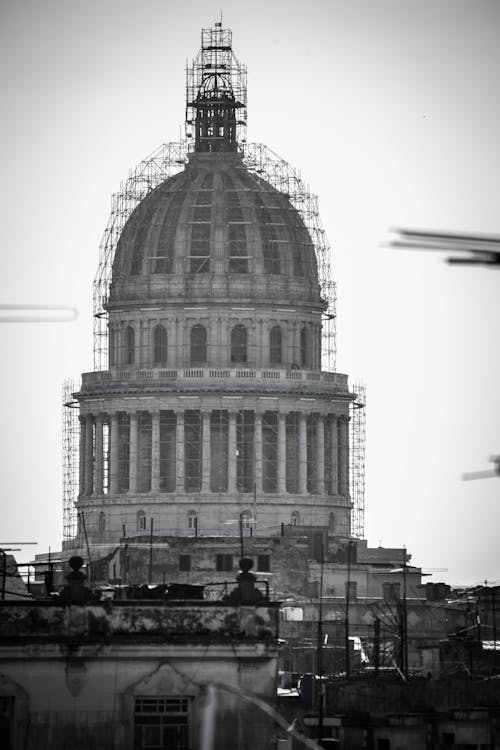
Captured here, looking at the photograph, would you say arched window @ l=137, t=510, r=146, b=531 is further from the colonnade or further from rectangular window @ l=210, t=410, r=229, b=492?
rectangular window @ l=210, t=410, r=229, b=492

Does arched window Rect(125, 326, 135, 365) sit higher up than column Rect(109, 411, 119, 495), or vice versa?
arched window Rect(125, 326, 135, 365)

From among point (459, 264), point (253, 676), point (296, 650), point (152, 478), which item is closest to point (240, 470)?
point (152, 478)

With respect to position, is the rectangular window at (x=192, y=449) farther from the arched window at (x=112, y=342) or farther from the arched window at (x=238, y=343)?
the arched window at (x=112, y=342)

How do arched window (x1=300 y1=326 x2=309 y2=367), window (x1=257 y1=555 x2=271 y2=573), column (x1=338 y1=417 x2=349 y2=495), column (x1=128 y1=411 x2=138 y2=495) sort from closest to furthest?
window (x1=257 y1=555 x2=271 y2=573) < column (x1=128 y1=411 x2=138 y2=495) < column (x1=338 y1=417 x2=349 y2=495) < arched window (x1=300 y1=326 x2=309 y2=367)

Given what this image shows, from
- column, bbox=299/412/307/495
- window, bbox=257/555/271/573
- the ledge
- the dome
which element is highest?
the dome

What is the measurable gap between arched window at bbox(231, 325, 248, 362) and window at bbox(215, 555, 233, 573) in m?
23.4

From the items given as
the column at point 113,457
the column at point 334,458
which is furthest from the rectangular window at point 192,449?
the column at point 334,458

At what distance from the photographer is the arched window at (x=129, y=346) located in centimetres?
16825

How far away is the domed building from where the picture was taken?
166m

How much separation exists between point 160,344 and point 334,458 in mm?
11019

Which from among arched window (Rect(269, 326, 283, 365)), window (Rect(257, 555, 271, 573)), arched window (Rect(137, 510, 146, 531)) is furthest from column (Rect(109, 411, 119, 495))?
window (Rect(257, 555, 271, 573))

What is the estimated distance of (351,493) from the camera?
170 m

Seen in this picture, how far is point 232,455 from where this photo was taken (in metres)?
166

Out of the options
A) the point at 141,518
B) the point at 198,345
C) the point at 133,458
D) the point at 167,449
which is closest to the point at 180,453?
the point at 167,449
